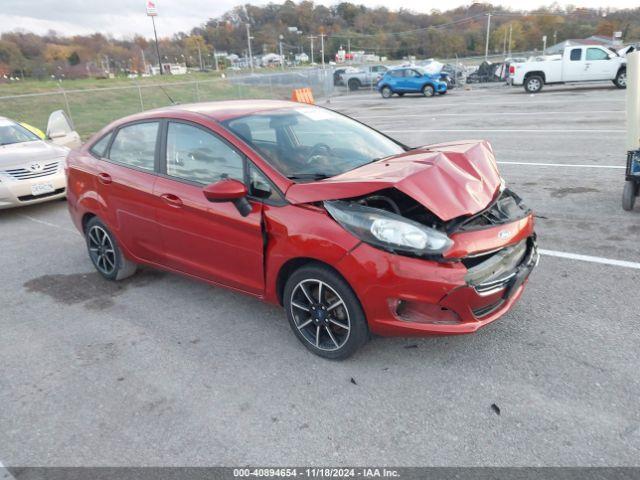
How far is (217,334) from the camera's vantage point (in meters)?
3.78

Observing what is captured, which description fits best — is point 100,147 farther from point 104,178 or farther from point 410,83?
point 410,83

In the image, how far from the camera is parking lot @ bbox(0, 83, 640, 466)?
258 cm

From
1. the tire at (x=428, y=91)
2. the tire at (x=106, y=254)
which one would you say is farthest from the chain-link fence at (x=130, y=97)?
the tire at (x=106, y=254)

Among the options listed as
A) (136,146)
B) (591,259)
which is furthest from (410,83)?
(136,146)

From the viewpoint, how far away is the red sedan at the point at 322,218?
2.96m

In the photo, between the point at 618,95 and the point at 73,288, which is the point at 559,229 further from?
the point at 618,95

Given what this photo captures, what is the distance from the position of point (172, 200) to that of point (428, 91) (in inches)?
955

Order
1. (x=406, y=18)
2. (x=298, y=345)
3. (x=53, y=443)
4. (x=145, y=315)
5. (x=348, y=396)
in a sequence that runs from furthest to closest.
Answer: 1. (x=406, y=18)
2. (x=145, y=315)
3. (x=298, y=345)
4. (x=348, y=396)
5. (x=53, y=443)

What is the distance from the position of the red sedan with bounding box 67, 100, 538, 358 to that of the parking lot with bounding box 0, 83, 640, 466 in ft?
1.10

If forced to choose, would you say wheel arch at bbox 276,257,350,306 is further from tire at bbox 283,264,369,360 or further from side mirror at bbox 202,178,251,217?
side mirror at bbox 202,178,251,217

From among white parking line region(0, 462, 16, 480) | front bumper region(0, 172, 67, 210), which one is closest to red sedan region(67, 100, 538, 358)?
white parking line region(0, 462, 16, 480)

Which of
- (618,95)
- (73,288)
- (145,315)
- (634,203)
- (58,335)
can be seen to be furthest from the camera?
(618,95)

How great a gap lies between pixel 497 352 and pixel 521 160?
257 inches

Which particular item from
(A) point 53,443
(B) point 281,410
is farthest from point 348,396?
(A) point 53,443
